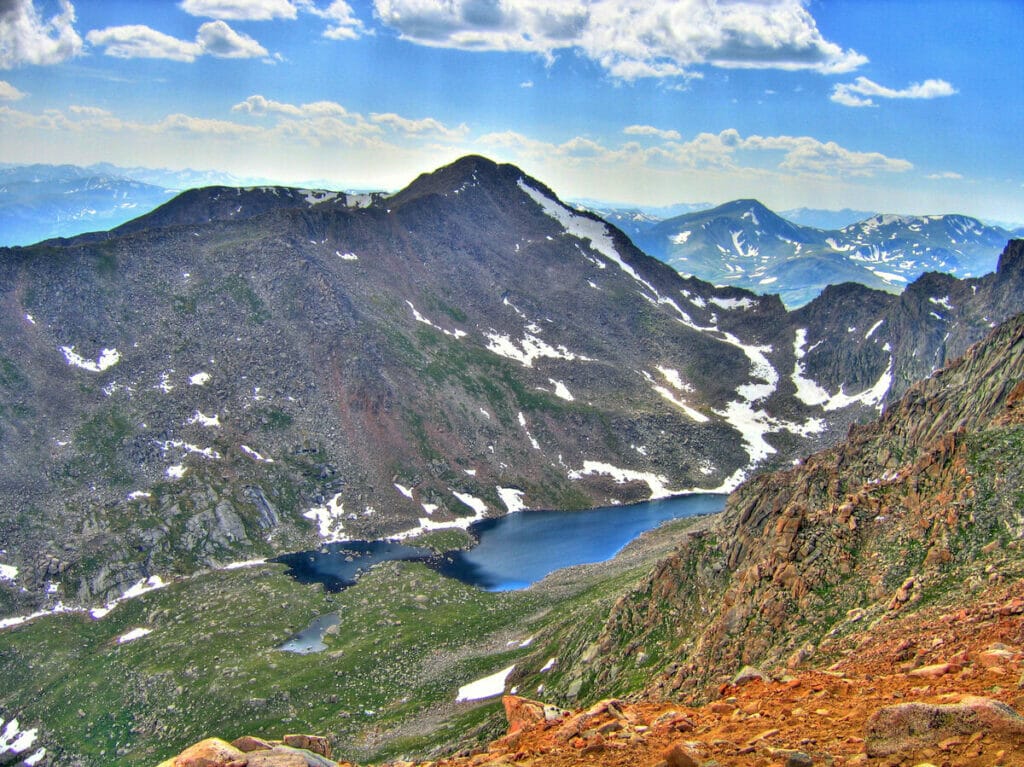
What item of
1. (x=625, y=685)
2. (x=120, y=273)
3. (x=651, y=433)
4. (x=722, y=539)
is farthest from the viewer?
(x=651, y=433)

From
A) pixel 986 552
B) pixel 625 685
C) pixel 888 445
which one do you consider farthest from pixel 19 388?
pixel 986 552

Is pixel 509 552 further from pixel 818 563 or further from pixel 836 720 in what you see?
pixel 836 720

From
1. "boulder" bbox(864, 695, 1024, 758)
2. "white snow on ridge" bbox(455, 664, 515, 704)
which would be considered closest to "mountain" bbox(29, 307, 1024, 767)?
"boulder" bbox(864, 695, 1024, 758)

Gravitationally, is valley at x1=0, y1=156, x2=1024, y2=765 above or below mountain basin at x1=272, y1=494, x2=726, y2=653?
above

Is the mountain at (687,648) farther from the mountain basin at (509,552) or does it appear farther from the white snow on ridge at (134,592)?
the mountain basin at (509,552)

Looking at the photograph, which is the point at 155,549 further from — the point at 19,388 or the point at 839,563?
the point at 839,563

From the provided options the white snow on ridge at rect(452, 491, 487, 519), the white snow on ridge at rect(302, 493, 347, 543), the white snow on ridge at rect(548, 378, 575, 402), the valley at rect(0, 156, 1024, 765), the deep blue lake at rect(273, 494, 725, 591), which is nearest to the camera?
the valley at rect(0, 156, 1024, 765)

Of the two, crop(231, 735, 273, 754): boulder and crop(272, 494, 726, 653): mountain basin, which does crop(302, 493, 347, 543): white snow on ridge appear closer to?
crop(272, 494, 726, 653): mountain basin

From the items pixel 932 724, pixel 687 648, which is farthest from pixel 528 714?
pixel 687 648

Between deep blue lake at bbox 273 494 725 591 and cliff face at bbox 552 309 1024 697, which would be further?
deep blue lake at bbox 273 494 725 591
